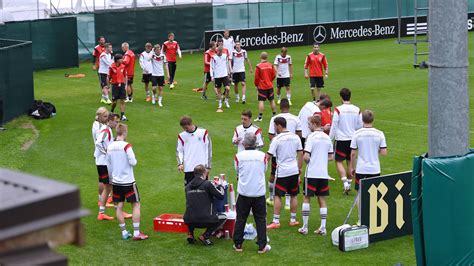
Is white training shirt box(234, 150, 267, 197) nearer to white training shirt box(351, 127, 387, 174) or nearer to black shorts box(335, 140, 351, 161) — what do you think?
white training shirt box(351, 127, 387, 174)

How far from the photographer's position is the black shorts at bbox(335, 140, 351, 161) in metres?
17.5

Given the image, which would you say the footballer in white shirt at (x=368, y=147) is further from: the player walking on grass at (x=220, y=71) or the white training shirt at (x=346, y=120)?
the player walking on grass at (x=220, y=71)

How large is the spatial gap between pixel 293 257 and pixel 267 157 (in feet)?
5.84

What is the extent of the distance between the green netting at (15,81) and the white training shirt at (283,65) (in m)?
7.56

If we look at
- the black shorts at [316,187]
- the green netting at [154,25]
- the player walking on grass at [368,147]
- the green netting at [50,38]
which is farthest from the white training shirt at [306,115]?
the green netting at [154,25]

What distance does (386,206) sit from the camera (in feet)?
44.6

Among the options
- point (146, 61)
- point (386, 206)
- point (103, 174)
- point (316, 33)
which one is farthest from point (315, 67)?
point (316, 33)

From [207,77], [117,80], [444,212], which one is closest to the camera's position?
[444,212]

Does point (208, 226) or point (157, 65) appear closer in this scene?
point (208, 226)

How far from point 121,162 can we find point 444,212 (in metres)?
5.13

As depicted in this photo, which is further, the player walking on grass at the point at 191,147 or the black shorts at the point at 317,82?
the black shorts at the point at 317,82

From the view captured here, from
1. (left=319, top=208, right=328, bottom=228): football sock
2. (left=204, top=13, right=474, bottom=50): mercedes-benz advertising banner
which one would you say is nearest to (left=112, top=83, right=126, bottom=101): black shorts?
(left=319, top=208, right=328, bottom=228): football sock

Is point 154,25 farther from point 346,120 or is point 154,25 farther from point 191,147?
point 191,147

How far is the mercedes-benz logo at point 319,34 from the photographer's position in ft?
158
